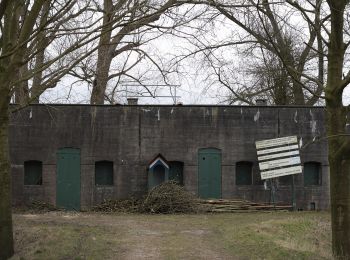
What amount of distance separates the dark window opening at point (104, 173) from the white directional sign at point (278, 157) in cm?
553

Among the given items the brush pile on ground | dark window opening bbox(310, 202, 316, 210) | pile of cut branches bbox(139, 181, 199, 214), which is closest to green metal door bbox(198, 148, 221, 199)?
the brush pile on ground

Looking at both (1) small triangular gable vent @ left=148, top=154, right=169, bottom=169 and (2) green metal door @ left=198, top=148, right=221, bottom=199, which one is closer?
(1) small triangular gable vent @ left=148, top=154, right=169, bottom=169

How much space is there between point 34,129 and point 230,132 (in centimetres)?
721

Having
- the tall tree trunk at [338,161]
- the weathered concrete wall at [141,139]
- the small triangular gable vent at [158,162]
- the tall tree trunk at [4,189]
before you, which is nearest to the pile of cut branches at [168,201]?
the small triangular gable vent at [158,162]

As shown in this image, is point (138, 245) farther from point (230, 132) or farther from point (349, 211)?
point (230, 132)

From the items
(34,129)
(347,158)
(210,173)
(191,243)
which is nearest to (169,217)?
(210,173)

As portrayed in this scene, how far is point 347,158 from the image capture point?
1045 centimetres

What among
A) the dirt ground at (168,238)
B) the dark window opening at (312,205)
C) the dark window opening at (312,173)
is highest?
the dark window opening at (312,173)

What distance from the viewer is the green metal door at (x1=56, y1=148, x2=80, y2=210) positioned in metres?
20.3

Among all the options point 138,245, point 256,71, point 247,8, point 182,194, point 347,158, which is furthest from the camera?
point 256,71

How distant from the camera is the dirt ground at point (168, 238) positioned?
11305mm

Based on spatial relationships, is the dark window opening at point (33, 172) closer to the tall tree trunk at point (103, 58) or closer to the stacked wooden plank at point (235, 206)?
the tall tree trunk at point (103, 58)

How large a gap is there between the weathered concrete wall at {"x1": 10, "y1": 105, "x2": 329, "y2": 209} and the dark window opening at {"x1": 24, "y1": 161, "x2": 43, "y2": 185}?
9.3 inches

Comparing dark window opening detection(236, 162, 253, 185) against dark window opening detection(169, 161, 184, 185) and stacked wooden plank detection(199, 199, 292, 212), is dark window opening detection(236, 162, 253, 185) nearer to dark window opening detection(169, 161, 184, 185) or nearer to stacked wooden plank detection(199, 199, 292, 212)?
stacked wooden plank detection(199, 199, 292, 212)
